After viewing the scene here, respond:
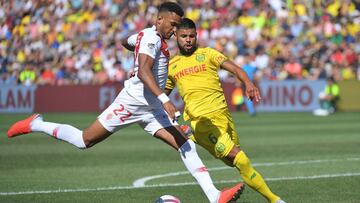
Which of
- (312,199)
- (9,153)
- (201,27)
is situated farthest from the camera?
(201,27)

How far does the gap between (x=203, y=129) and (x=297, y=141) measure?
379 inches

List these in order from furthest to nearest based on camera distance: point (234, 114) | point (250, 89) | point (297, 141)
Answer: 1. point (234, 114)
2. point (297, 141)
3. point (250, 89)

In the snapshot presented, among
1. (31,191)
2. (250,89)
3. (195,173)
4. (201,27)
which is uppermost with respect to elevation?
(250,89)

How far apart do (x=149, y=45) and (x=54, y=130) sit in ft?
5.98

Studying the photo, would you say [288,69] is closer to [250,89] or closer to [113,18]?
[113,18]

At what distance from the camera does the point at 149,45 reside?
8742mm

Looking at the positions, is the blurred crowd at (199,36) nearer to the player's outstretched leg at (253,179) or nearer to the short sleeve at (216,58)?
the short sleeve at (216,58)

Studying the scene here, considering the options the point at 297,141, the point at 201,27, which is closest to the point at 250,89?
the point at 297,141

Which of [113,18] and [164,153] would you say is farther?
[113,18]

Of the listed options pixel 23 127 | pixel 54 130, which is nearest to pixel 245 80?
pixel 54 130

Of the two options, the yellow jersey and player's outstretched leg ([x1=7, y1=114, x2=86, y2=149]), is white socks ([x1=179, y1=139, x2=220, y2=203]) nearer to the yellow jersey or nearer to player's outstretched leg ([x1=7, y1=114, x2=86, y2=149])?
the yellow jersey

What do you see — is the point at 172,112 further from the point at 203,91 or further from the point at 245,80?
the point at 203,91

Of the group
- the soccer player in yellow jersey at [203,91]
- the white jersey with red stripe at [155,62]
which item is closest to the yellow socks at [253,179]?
the soccer player in yellow jersey at [203,91]

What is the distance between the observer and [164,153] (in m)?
16.8
